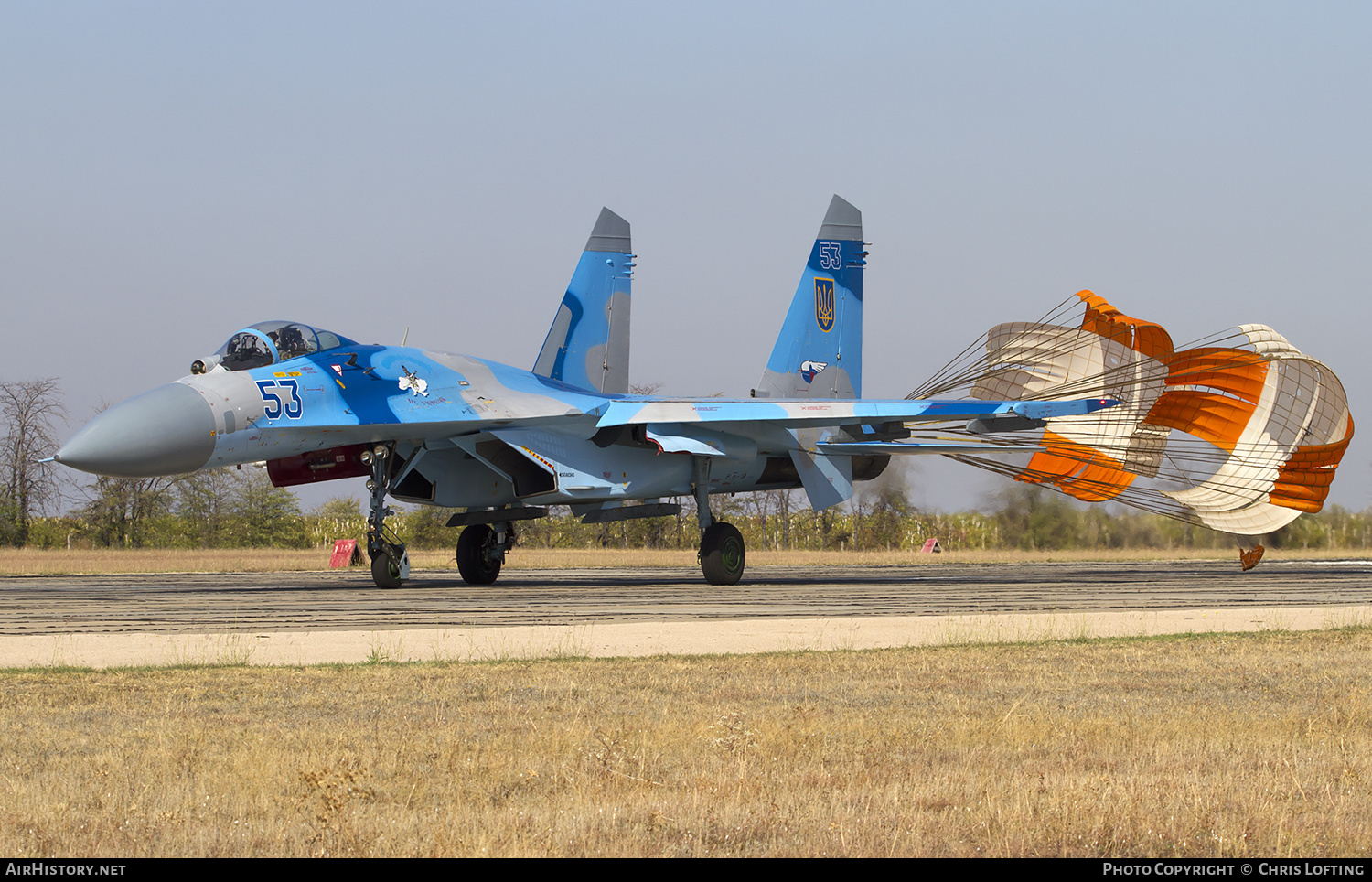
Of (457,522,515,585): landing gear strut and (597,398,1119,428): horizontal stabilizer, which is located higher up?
(597,398,1119,428): horizontal stabilizer

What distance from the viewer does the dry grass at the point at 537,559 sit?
27.1 meters

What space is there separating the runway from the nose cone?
157cm

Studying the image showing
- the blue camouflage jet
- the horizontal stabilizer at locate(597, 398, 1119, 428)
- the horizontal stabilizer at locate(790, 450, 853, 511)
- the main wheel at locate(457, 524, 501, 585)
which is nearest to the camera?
A: the blue camouflage jet

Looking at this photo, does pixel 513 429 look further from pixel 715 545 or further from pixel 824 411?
pixel 824 411

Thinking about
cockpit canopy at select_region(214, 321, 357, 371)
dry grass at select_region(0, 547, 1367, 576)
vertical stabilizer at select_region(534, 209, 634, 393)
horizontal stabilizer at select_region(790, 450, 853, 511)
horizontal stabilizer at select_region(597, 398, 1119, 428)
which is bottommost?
dry grass at select_region(0, 547, 1367, 576)

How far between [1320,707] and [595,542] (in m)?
43.0

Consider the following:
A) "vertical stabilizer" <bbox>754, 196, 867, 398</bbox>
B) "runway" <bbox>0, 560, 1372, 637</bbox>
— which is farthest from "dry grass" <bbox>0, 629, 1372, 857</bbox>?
"vertical stabilizer" <bbox>754, 196, 867, 398</bbox>

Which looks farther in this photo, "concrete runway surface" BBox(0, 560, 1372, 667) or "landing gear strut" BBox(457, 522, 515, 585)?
"landing gear strut" BBox(457, 522, 515, 585)

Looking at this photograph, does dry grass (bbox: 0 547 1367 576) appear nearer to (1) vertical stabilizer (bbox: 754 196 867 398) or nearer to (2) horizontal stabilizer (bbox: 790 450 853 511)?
(1) vertical stabilizer (bbox: 754 196 867 398)

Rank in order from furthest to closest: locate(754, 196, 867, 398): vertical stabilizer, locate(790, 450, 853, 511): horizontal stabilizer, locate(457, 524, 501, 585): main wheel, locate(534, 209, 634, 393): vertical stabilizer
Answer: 1. locate(754, 196, 867, 398): vertical stabilizer
2. locate(534, 209, 634, 393): vertical stabilizer
3. locate(790, 450, 853, 511): horizontal stabilizer
4. locate(457, 524, 501, 585): main wheel

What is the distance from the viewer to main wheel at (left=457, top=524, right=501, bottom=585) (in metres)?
19.4

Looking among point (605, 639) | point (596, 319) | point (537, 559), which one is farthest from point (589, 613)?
Result: point (537, 559)

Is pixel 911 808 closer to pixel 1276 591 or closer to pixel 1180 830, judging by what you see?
pixel 1180 830

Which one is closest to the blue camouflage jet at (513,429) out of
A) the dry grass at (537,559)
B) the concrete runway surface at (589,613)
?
the concrete runway surface at (589,613)
